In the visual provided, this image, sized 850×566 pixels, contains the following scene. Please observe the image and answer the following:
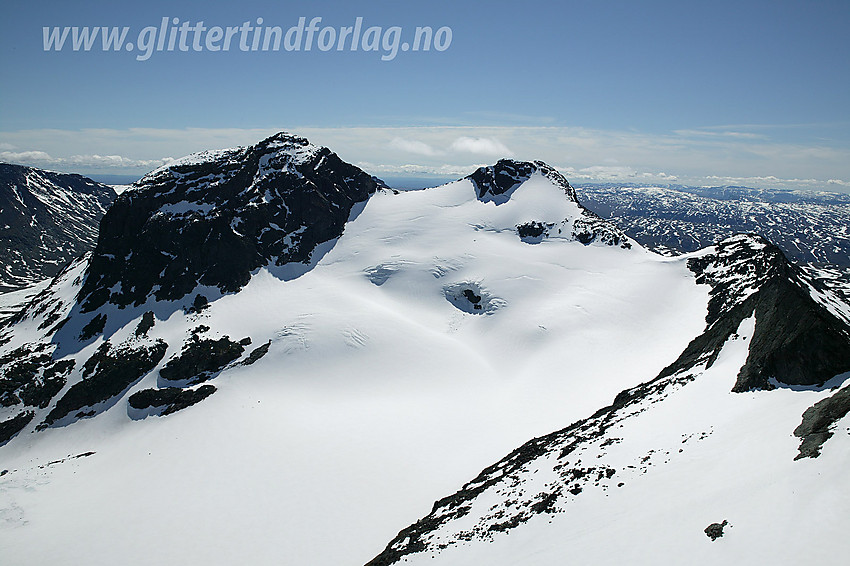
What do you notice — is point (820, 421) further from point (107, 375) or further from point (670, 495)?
point (107, 375)

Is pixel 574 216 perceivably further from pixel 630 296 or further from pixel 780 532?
pixel 780 532

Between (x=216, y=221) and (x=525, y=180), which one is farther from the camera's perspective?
(x=525, y=180)

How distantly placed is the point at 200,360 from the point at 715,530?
7458cm

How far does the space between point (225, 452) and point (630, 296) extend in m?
76.0

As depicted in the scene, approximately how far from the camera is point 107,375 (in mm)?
70750

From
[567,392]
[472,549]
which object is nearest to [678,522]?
[472,549]

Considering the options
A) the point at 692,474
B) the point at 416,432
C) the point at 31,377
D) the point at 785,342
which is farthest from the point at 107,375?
the point at 785,342

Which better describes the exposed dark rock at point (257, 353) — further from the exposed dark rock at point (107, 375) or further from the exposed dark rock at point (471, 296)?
the exposed dark rock at point (471, 296)

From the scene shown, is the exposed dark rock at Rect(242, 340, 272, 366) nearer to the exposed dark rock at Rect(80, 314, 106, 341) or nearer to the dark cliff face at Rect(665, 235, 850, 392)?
the exposed dark rock at Rect(80, 314, 106, 341)

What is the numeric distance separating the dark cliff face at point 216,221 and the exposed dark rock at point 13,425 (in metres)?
24.2

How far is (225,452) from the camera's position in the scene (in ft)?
175

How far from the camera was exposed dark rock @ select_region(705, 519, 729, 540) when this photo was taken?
1641 cm

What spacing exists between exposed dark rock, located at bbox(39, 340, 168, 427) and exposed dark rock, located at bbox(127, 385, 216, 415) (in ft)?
17.6

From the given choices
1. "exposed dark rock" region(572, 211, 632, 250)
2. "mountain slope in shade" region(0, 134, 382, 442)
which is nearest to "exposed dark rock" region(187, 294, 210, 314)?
"mountain slope in shade" region(0, 134, 382, 442)
